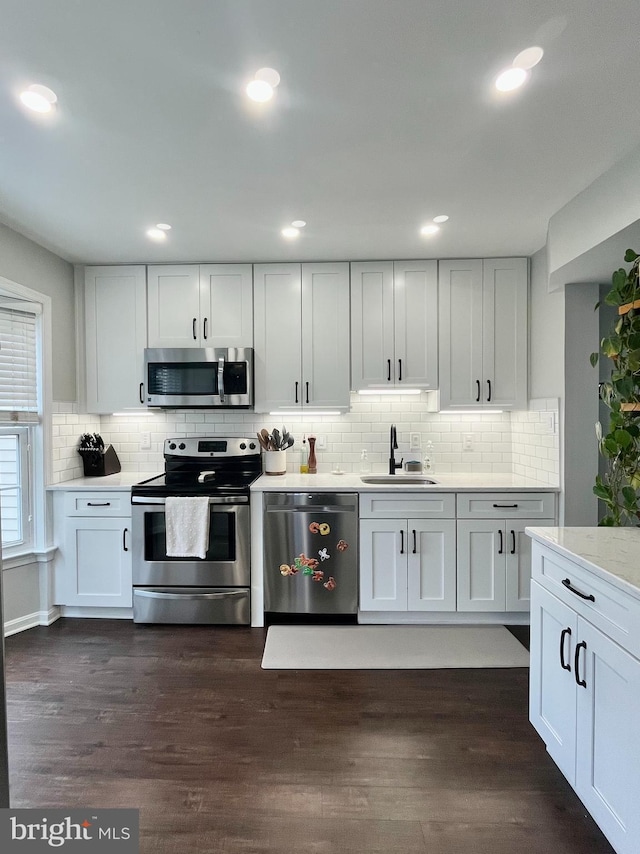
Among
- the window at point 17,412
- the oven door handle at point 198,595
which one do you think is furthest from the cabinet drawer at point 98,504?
the oven door handle at point 198,595

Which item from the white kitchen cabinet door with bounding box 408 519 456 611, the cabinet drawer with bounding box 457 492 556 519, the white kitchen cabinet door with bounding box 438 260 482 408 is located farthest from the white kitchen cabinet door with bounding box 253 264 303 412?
the cabinet drawer with bounding box 457 492 556 519

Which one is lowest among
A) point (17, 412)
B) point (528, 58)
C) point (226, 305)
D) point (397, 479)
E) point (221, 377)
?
point (397, 479)

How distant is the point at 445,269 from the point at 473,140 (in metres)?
1.48

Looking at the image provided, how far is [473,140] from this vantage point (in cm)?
188

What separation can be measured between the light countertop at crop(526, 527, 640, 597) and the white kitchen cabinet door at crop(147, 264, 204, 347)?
271 centimetres

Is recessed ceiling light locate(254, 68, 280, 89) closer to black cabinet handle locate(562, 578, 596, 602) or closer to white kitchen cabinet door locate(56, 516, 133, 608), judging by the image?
black cabinet handle locate(562, 578, 596, 602)

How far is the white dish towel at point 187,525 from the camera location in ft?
9.77

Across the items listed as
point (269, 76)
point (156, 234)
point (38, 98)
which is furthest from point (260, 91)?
point (156, 234)

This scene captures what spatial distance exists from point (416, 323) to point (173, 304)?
185 centimetres

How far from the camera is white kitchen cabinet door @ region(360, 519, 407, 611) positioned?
301cm

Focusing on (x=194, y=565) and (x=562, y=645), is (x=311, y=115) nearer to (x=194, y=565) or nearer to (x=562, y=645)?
(x=562, y=645)

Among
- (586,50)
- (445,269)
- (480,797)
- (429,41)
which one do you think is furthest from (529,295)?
(480,797)

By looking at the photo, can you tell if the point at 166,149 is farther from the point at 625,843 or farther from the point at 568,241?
the point at 625,843

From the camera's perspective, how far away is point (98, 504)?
3111 mm
